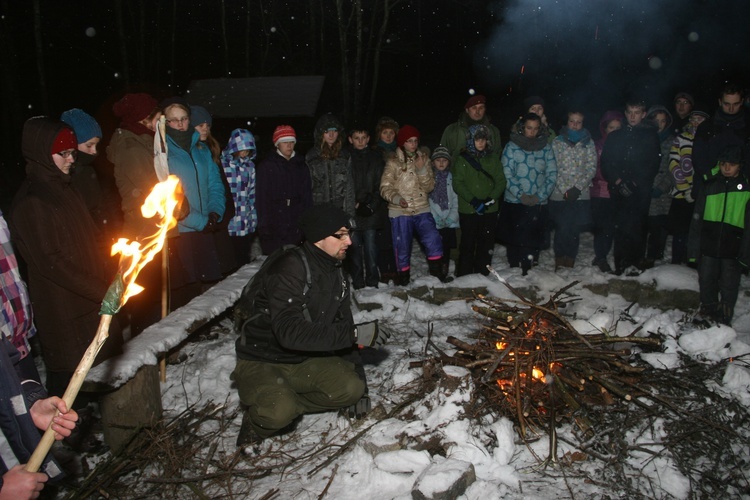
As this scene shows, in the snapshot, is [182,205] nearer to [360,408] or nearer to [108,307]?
[360,408]

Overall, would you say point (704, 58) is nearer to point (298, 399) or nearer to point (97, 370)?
point (298, 399)

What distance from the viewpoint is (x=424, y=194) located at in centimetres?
635

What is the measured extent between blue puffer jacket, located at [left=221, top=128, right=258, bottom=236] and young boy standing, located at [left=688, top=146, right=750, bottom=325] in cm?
495

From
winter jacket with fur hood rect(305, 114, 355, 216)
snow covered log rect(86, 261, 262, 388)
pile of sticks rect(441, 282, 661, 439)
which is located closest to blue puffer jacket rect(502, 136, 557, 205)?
winter jacket with fur hood rect(305, 114, 355, 216)

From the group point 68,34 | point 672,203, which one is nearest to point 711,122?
point 672,203

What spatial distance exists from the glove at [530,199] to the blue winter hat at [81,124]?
475 centimetres

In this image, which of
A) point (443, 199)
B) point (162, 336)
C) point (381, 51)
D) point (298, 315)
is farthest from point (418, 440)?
point (381, 51)

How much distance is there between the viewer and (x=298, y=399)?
3779mm

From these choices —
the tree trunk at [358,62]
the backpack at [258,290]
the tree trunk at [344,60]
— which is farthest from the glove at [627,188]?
the tree trunk at [344,60]

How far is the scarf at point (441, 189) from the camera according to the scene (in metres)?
6.51

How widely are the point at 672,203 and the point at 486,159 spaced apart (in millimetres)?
2557

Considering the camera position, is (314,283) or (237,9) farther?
(237,9)

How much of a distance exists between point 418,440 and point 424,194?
140 inches

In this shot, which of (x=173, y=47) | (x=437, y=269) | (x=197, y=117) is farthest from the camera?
(x=173, y=47)
